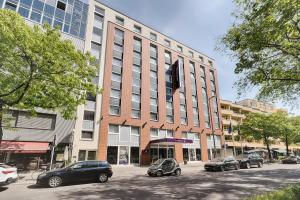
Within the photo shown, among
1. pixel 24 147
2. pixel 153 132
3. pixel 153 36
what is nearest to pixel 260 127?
pixel 153 132

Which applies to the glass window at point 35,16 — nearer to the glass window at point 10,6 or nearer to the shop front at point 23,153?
the glass window at point 10,6

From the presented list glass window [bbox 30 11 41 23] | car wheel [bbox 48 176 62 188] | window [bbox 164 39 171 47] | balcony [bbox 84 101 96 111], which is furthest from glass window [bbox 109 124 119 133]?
window [bbox 164 39 171 47]

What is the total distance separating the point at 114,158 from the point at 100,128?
14.1ft

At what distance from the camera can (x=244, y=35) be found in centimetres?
1021

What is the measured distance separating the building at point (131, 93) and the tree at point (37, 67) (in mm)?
9304

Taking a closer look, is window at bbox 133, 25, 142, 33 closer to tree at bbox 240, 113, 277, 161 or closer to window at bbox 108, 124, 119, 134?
Answer: window at bbox 108, 124, 119, 134

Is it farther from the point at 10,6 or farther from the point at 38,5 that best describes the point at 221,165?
the point at 10,6

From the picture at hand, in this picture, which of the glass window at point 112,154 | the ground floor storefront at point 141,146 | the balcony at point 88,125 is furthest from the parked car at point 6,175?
the glass window at point 112,154

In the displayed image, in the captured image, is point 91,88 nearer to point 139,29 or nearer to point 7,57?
point 7,57

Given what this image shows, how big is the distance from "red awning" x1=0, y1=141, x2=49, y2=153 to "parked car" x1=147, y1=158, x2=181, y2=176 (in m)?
11.4

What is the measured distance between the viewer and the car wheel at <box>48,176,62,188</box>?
1208 cm

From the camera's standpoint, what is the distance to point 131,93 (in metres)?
29.5

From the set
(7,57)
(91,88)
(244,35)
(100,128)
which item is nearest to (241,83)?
(244,35)

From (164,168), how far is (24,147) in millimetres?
13693
